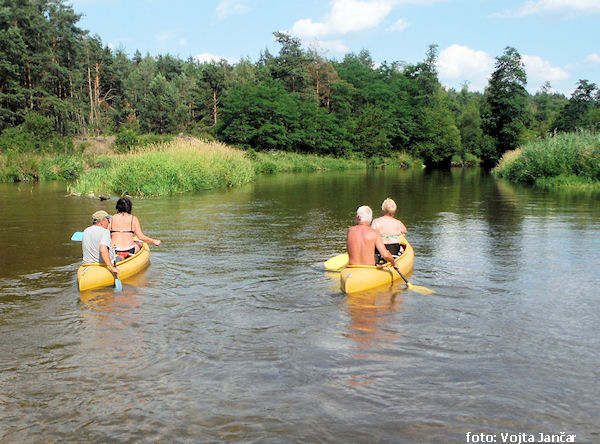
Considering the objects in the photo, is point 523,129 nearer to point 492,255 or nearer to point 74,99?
point 74,99

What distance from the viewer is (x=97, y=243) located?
7926mm

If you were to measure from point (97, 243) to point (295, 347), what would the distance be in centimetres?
376

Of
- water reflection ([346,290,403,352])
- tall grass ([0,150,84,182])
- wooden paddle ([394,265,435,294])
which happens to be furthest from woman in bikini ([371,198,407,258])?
tall grass ([0,150,84,182])

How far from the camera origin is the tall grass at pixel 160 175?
72.8ft

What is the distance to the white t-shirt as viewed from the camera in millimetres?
7855

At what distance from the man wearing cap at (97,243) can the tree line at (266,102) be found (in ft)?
105

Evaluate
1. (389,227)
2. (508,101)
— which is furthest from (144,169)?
(508,101)

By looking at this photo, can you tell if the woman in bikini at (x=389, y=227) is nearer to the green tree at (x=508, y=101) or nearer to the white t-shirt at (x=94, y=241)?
the white t-shirt at (x=94, y=241)

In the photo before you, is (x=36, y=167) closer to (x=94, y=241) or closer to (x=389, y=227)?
(x=94, y=241)

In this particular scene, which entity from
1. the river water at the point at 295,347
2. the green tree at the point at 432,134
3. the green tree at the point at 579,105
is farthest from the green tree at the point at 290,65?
the river water at the point at 295,347

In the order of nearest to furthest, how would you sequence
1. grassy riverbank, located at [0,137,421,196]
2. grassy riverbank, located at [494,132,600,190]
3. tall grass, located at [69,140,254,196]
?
tall grass, located at [69,140,254,196], grassy riverbank, located at [0,137,421,196], grassy riverbank, located at [494,132,600,190]

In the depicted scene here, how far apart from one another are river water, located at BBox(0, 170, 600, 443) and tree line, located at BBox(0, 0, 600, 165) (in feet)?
106

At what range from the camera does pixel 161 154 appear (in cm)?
2412

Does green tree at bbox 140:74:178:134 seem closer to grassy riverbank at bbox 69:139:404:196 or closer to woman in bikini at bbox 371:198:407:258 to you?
grassy riverbank at bbox 69:139:404:196
